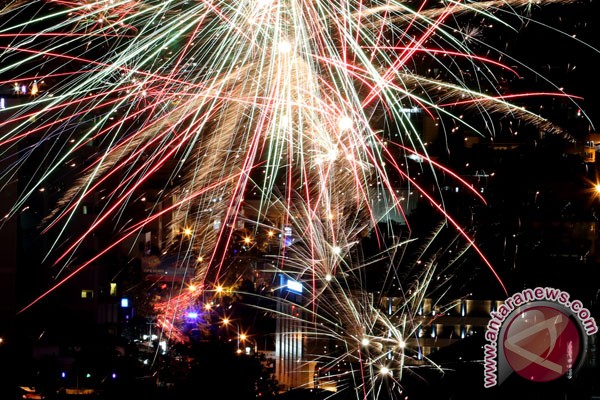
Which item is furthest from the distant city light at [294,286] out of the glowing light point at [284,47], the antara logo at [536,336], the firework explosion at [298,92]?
the antara logo at [536,336]

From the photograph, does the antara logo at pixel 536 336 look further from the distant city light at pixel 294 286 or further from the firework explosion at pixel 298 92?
the distant city light at pixel 294 286

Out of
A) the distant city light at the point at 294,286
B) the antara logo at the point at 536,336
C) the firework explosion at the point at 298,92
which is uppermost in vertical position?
the firework explosion at the point at 298,92

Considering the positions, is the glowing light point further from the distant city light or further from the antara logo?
the distant city light

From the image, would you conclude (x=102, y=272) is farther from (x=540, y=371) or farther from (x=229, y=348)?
(x=540, y=371)

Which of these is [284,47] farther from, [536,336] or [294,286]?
[294,286]

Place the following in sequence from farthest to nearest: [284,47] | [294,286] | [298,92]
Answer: [294,286] → [298,92] → [284,47]

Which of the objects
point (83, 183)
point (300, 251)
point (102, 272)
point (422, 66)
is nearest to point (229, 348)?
point (300, 251)

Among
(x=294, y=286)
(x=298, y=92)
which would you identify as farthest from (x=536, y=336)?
(x=294, y=286)

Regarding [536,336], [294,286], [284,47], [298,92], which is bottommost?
[536,336]

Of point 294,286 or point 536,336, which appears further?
point 294,286
